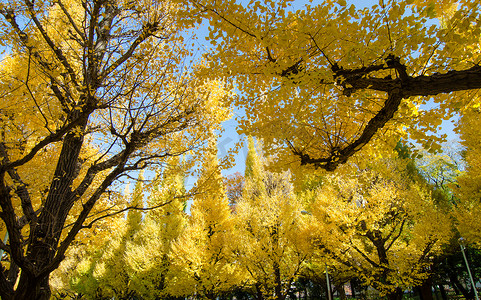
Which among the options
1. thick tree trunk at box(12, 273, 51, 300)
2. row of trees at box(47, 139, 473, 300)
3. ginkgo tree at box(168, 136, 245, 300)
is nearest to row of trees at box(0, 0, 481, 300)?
thick tree trunk at box(12, 273, 51, 300)

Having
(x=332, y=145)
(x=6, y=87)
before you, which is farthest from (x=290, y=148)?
(x=6, y=87)

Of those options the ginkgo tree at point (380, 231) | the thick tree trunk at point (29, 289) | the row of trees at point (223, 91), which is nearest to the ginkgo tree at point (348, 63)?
the row of trees at point (223, 91)

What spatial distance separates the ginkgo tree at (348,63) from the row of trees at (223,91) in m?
0.02

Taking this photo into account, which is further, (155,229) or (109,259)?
(109,259)

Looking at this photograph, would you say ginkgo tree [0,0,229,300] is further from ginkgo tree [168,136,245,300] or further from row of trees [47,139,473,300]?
ginkgo tree [168,136,245,300]

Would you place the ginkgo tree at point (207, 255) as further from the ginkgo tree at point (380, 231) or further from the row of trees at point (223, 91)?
the row of trees at point (223, 91)

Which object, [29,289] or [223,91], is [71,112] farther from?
[223,91]

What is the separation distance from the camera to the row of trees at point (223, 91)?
2439 millimetres

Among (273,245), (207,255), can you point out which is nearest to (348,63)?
(273,245)

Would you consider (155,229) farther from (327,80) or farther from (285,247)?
(327,80)

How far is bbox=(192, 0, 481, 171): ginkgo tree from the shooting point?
2.29 m

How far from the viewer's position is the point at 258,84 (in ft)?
12.1

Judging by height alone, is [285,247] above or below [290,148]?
below

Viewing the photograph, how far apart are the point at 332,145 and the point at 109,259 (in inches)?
819
